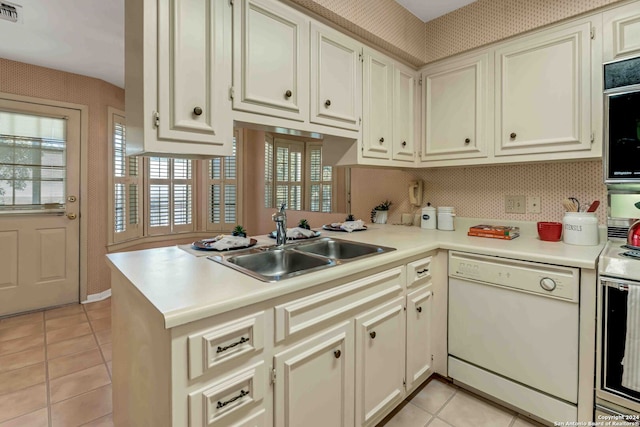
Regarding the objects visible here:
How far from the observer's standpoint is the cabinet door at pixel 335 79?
1750 millimetres

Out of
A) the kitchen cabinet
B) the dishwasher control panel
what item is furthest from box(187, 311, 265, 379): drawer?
the dishwasher control panel

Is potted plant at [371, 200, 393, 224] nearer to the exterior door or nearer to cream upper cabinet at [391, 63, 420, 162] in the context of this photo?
cream upper cabinet at [391, 63, 420, 162]

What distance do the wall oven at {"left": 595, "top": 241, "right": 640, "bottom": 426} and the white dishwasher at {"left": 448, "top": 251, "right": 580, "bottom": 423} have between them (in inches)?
4.1

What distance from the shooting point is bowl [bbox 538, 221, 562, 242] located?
6.18 feet

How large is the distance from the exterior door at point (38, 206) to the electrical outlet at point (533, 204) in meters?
4.19

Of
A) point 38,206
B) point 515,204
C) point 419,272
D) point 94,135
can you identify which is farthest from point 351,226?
point 38,206

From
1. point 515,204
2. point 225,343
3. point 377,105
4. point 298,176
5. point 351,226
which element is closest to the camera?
point 225,343

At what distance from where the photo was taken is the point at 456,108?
225 cm

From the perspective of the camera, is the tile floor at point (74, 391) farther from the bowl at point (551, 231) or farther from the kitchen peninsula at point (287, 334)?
the bowl at point (551, 231)

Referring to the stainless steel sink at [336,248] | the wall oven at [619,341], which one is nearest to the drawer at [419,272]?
the stainless steel sink at [336,248]

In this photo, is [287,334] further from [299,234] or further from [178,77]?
[178,77]

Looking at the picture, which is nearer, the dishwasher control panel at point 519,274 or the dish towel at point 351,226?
the dishwasher control panel at point 519,274

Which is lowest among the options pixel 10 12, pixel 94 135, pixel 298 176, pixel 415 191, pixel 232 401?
pixel 232 401

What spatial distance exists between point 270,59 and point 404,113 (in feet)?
3.83
